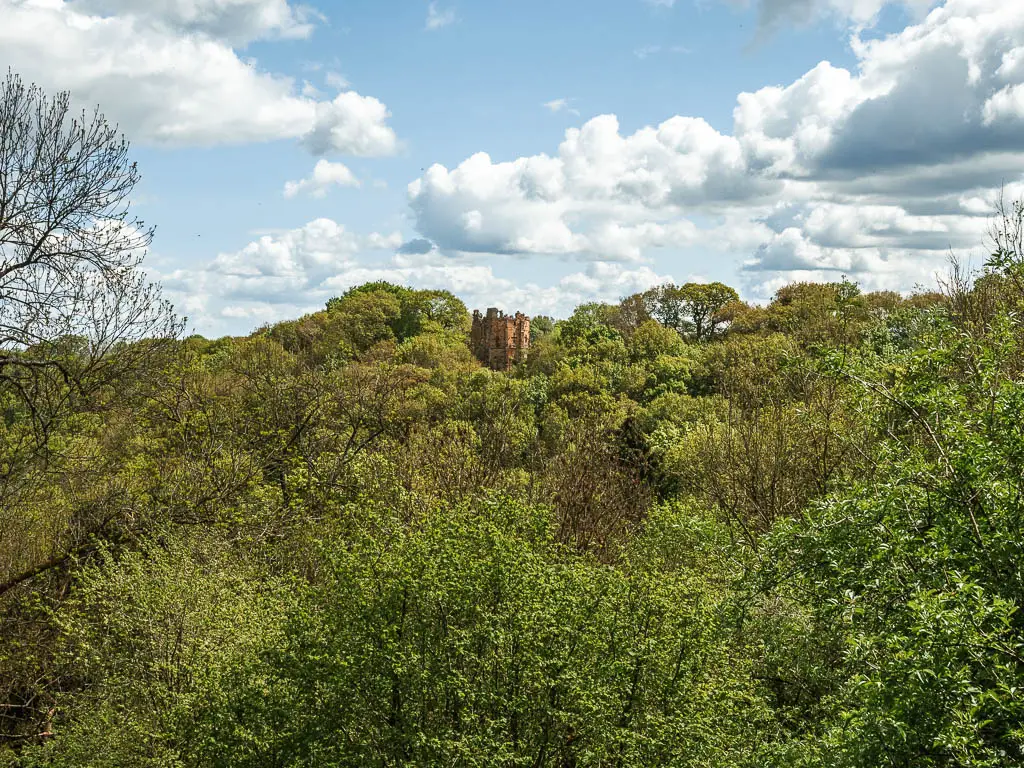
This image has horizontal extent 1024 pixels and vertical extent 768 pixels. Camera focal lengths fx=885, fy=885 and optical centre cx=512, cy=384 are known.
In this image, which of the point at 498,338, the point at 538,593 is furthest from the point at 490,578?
the point at 498,338

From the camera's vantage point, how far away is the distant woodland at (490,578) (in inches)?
287

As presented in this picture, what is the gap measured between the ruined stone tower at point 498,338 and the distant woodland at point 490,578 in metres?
A: 40.8

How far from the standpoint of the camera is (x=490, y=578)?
986 cm

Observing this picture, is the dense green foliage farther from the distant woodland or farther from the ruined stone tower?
the ruined stone tower

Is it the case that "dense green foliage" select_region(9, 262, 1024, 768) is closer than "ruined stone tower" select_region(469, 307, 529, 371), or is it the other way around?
"dense green foliage" select_region(9, 262, 1024, 768)

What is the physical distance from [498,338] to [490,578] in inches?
2147

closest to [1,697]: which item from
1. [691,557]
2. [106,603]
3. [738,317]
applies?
[106,603]

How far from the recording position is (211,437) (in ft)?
63.6

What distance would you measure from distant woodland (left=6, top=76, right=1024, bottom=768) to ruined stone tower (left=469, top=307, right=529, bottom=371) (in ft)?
134

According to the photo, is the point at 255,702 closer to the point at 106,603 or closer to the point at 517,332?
the point at 106,603

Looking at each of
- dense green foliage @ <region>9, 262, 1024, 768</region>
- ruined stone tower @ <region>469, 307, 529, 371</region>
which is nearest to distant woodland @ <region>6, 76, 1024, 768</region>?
dense green foliage @ <region>9, 262, 1024, 768</region>

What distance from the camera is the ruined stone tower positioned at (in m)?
63.3

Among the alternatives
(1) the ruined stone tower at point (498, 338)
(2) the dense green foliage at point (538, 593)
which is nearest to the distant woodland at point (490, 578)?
(2) the dense green foliage at point (538, 593)

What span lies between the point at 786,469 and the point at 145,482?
45.1ft
